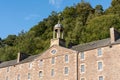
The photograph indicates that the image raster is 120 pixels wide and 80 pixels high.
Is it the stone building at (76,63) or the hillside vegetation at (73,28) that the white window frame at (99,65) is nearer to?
the stone building at (76,63)

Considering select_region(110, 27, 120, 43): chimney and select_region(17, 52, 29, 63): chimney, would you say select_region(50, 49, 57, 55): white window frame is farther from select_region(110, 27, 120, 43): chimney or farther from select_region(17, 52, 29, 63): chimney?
select_region(110, 27, 120, 43): chimney

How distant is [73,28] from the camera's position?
79.0 m

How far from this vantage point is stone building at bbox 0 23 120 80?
1582 inches

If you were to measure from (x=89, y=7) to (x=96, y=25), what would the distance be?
65.9ft

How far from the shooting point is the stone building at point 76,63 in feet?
132

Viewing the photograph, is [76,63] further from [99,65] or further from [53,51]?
[53,51]

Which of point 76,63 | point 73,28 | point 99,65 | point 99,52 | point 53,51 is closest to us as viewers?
point 99,65

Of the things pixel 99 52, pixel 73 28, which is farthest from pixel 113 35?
pixel 73 28

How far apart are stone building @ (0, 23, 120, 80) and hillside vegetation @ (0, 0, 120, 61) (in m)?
9.29

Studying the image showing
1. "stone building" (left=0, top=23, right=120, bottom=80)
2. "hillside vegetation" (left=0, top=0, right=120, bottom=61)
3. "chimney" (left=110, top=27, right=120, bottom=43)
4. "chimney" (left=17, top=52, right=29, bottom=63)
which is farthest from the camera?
"hillside vegetation" (left=0, top=0, right=120, bottom=61)

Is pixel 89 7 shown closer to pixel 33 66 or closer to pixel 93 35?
pixel 93 35

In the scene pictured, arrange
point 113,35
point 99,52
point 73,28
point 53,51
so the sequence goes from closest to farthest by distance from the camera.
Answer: point 113,35 < point 99,52 < point 53,51 < point 73,28

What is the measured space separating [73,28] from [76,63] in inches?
1395

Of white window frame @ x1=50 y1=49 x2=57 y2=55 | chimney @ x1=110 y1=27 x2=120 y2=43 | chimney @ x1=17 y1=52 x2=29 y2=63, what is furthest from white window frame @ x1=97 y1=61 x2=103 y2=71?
chimney @ x1=17 y1=52 x2=29 y2=63
